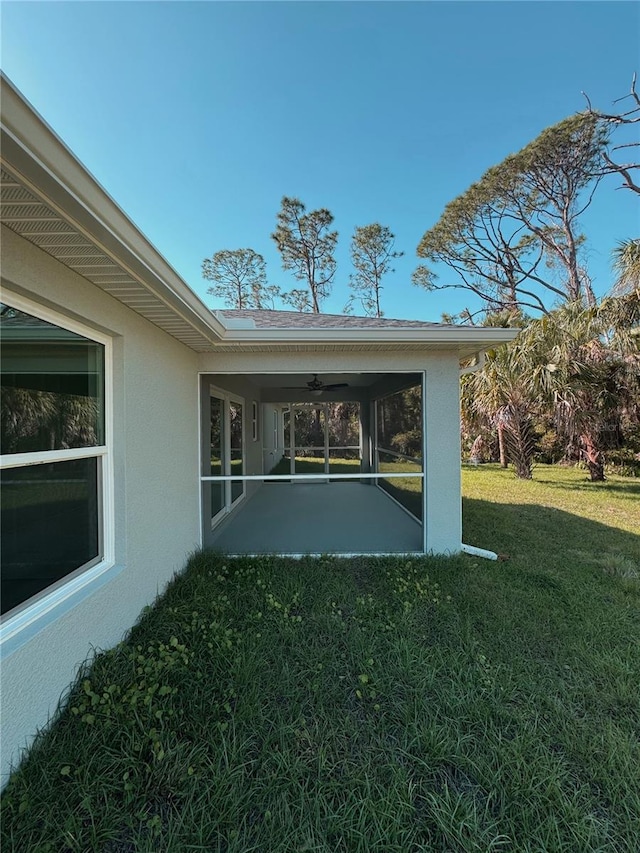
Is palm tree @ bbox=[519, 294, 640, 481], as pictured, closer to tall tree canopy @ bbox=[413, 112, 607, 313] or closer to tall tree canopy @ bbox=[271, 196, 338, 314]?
tall tree canopy @ bbox=[413, 112, 607, 313]

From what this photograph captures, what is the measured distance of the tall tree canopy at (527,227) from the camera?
16375 mm

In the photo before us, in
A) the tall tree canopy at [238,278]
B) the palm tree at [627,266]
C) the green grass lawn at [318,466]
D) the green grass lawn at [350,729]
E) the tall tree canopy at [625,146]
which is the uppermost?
the tall tree canopy at [625,146]

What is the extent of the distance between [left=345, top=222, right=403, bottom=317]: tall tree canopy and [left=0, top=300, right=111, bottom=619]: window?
22808mm

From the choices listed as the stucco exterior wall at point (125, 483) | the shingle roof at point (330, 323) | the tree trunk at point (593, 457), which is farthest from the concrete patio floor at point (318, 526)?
the tree trunk at point (593, 457)

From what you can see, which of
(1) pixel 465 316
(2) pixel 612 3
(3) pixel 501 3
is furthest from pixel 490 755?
(1) pixel 465 316

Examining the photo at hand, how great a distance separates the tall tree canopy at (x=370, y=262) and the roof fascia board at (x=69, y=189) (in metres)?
22.7

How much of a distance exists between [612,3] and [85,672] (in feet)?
58.3

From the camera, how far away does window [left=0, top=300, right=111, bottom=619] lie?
213cm

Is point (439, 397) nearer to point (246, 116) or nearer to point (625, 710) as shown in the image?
point (625, 710)

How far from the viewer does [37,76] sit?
3.29m

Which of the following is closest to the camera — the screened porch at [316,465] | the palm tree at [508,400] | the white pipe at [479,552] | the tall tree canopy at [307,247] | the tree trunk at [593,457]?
the white pipe at [479,552]

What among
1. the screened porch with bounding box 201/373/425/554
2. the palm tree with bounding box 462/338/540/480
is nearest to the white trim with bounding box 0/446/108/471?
the screened porch with bounding box 201/373/425/554

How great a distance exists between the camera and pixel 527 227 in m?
19.2

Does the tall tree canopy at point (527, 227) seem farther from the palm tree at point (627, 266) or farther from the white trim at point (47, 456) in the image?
the white trim at point (47, 456)
